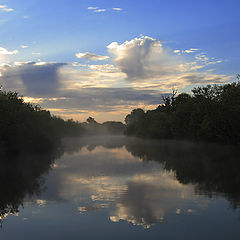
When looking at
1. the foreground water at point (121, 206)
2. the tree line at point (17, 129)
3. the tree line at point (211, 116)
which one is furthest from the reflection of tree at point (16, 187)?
the tree line at point (211, 116)

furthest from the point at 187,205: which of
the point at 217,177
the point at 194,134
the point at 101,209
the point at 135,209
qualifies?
the point at 194,134

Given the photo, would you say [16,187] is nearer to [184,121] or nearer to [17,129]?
[17,129]

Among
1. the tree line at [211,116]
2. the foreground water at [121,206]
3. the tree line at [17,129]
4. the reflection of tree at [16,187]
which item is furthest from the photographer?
the tree line at [211,116]

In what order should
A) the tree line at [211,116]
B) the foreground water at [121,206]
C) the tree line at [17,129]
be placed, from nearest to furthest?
the foreground water at [121,206] → the tree line at [17,129] → the tree line at [211,116]

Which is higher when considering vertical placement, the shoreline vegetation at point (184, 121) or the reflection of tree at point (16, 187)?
the shoreline vegetation at point (184, 121)

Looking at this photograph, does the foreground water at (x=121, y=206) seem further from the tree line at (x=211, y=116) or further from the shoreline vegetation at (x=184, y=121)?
the tree line at (x=211, y=116)

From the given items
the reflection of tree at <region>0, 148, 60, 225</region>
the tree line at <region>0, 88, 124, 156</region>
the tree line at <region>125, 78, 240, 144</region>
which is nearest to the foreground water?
the reflection of tree at <region>0, 148, 60, 225</region>

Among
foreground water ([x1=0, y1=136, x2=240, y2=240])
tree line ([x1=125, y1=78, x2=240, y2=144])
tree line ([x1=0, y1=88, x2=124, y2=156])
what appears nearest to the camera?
foreground water ([x1=0, y1=136, x2=240, y2=240])

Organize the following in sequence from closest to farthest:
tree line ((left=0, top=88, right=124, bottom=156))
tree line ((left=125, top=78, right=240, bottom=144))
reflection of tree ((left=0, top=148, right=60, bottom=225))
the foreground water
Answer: the foreground water, reflection of tree ((left=0, top=148, right=60, bottom=225)), tree line ((left=0, top=88, right=124, bottom=156)), tree line ((left=125, top=78, right=240, bottom=144))

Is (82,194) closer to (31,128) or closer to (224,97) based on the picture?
(31,128)

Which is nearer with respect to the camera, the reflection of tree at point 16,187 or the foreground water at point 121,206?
the foreground water at point 121,206

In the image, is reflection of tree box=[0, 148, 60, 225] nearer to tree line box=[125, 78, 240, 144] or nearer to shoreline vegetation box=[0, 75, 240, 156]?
shoreline vegetation box=[0, 75, 240, 156]

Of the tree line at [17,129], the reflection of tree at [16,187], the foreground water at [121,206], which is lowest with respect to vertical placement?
the reflection of tree at [16,187]

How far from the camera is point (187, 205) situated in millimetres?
17469
